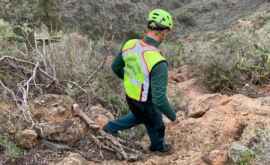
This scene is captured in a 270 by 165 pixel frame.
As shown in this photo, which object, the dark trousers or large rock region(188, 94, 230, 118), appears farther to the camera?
large rock region(188, 94, 230, 118)

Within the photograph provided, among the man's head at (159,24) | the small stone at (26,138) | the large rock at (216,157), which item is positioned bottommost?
the large rock at (216,157)

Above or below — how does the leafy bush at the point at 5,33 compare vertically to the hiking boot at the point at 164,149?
above

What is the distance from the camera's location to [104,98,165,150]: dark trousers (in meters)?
5.13

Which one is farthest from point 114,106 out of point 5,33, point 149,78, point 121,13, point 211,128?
point 121,13

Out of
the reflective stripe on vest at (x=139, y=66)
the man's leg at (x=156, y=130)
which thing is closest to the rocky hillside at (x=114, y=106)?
the man's leg at (x=156, y=130)

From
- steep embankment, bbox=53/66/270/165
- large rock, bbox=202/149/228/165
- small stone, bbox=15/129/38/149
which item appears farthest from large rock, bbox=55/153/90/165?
large rock, bbox=202/149/228/165

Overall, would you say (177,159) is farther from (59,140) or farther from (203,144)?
(59,140)

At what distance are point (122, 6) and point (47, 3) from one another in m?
3.05

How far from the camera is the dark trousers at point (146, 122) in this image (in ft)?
16.8

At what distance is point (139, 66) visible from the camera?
494cm

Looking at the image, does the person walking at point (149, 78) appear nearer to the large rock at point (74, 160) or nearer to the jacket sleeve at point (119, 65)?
the jacket sleeve at point (119, 65)

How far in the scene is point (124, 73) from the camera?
17.3 ft

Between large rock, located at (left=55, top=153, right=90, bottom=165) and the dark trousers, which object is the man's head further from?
large rock, located at (left=55, top=153, right=90, bottom=165)

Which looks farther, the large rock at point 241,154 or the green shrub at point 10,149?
the green shrub at point 10,149
